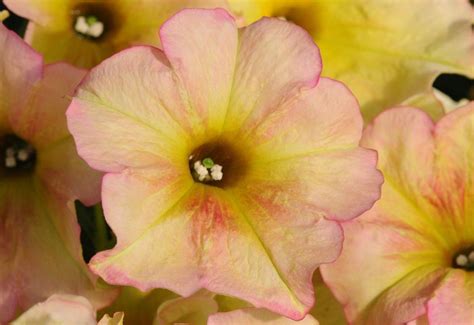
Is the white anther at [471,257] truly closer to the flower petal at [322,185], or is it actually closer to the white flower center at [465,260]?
the white flower center at [465,260]

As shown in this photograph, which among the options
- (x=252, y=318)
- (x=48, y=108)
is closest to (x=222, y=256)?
(x=252, y=318)

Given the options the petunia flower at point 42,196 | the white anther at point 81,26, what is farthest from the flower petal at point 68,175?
the white anther at point 81,26

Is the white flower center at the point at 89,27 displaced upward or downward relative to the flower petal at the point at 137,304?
upward

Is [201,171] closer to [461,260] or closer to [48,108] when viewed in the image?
[48,108]

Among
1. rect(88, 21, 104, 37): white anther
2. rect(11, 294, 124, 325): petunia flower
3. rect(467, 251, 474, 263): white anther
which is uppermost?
rect(88, 21, 104, 37): white anther

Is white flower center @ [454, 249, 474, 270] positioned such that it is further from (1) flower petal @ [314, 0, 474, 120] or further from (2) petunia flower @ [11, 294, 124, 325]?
(2) petunia flower @ [11, 294, 124, 325]

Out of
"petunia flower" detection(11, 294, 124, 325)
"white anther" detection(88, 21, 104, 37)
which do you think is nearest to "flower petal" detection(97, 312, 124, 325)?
"petunia flower" detection(11, 294, 124, 325)
